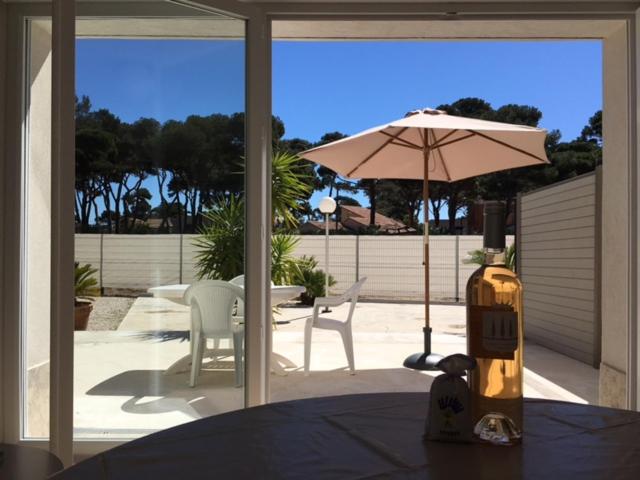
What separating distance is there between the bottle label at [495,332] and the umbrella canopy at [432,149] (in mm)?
3557

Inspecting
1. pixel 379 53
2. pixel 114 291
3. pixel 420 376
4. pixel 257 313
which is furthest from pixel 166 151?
pixel 379 53

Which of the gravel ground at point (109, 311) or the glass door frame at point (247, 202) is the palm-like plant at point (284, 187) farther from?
the gravel ground at point (109, 311)

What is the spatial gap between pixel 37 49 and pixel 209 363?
181cm

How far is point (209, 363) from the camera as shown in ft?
8.29

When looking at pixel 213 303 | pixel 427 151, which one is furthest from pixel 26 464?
pixel 427 151

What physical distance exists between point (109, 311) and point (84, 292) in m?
0.15

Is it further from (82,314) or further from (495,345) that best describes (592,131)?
(495,345)

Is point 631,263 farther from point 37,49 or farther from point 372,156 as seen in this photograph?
point 37,49

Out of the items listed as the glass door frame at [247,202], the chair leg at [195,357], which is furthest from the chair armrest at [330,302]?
the chair leg at [195,357]

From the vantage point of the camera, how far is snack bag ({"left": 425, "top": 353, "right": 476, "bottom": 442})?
70cm

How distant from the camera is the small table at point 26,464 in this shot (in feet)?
4.33

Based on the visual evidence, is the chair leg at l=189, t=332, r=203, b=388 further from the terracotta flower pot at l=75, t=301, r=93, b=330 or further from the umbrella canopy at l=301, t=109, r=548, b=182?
the umbrella canopy at l=301, t=109, r=548, b=182

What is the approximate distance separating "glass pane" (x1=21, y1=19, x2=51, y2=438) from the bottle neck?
2551mm

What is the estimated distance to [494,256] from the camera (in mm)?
723
